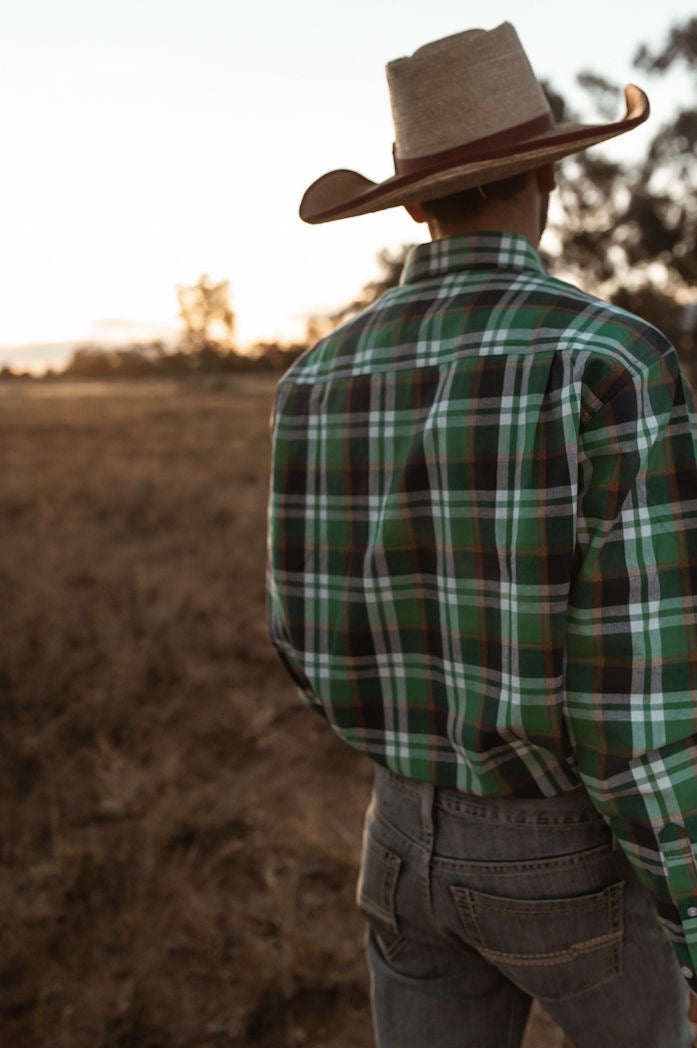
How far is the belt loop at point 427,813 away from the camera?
1.40m

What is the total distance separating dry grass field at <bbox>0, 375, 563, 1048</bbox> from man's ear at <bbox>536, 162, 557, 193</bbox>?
2.51 m

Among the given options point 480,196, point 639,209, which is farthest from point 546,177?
point 639,209

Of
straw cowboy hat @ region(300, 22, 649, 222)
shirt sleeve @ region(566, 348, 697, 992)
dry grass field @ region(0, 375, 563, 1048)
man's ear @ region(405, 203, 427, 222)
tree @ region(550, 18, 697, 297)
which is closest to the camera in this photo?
shirt sleeve @ region(566, 348, 697, 992)

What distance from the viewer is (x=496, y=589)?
1.31 meters

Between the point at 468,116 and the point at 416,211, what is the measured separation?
177 millimetres

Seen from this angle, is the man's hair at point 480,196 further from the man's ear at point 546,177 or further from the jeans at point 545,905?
the jeans at point 545,905

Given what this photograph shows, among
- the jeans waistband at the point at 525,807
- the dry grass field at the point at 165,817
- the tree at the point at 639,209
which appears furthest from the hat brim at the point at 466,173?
the tree at the point at 639,209

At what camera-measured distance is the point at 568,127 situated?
4.76 feet

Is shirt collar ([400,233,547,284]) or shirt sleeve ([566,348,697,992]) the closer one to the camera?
shirt sleeve ([566,348,697,992])

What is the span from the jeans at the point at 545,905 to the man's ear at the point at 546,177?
102 centimetres

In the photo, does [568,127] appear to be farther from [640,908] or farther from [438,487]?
[640,908]

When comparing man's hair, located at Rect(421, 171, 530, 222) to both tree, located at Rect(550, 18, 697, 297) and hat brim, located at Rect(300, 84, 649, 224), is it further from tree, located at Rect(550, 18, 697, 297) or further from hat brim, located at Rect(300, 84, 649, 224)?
tree, located at Rect(550, 18, 697, 297)

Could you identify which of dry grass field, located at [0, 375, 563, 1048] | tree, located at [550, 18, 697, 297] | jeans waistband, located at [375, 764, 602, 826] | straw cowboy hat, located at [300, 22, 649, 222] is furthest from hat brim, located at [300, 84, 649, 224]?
tree, located at [550, 18, 697, 297]

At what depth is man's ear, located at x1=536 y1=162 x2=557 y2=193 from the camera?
1.49 meters
